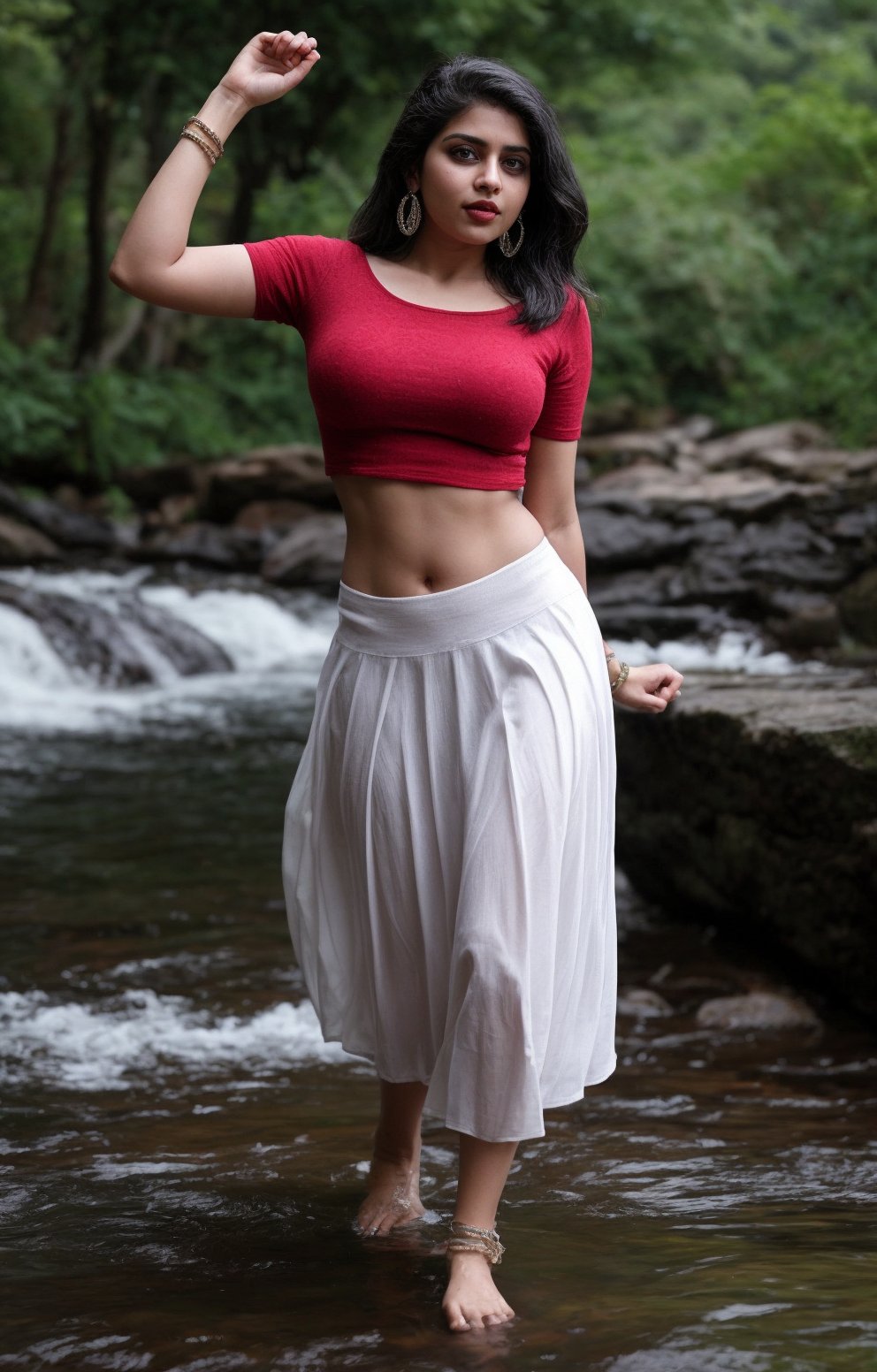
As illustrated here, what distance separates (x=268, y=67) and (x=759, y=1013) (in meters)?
3.00

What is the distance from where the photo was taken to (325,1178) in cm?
320

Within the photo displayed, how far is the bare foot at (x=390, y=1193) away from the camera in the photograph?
113 inches

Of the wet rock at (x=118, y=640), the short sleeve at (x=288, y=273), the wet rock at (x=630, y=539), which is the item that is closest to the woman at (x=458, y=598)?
the short sleeve at (x=288, y=273)

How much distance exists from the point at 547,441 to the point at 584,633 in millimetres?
389

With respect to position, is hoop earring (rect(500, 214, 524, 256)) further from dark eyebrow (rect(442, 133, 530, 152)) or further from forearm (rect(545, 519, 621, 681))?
forearm (rect(545, 519, 621, 681))

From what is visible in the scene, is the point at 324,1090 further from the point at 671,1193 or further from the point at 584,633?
the point at 584,633

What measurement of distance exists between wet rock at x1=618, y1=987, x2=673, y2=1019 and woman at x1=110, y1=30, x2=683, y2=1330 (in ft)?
6.16

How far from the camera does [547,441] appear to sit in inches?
112

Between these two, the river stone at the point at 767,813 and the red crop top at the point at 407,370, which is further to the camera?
the river stone at the point at 767,813

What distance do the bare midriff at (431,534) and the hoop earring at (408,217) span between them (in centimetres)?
46

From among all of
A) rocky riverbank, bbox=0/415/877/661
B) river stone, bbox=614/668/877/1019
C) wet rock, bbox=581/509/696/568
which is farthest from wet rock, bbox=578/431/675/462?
river stone, bbox=614/668/877/1019

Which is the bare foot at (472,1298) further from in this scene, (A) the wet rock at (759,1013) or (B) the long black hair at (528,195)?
(A) the wet rock at (759,1013)

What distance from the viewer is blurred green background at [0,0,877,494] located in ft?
63.7

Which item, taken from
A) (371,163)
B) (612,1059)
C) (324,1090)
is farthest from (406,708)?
(371,163)
